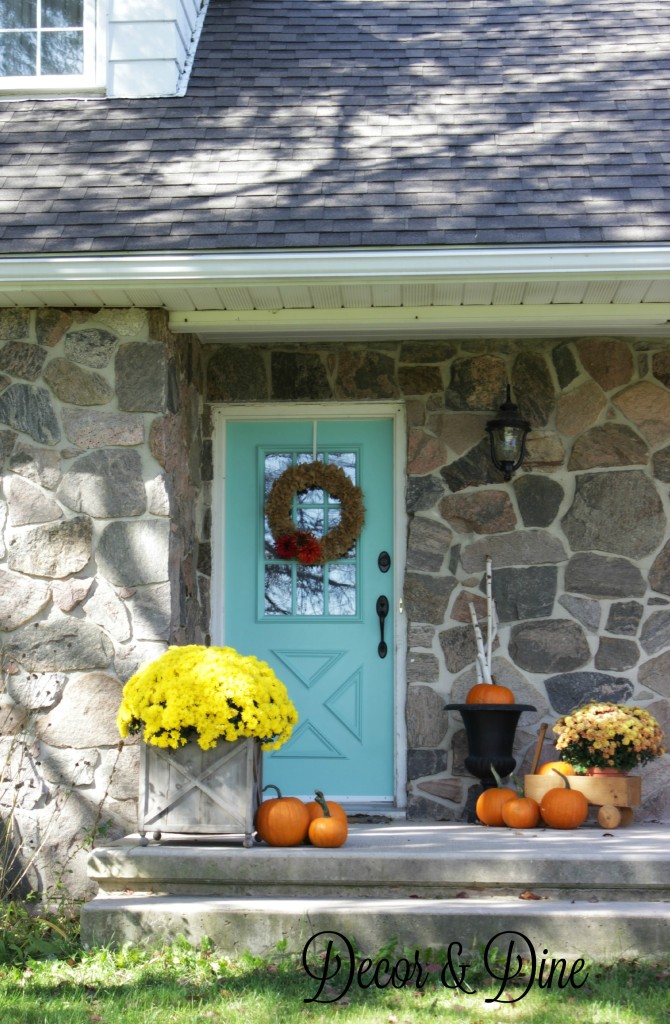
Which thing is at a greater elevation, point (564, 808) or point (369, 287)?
point (369, 287)

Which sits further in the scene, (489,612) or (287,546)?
(287,546)

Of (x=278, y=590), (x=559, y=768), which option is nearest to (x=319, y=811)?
(x=559, y=768)

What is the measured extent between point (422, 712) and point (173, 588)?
4.94ft

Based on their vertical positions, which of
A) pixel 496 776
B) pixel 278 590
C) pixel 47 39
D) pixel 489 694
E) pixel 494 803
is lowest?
pixel 494 803

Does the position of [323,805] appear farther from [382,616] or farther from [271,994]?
[382,616]

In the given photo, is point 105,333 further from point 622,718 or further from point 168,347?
point 622,718

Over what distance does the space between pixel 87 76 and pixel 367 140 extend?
1.69 m

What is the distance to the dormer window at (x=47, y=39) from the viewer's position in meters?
6.05

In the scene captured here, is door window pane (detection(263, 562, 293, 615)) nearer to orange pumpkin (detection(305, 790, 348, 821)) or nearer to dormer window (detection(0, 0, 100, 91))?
orange pumpkin (detection(305, 790, 348, 821))

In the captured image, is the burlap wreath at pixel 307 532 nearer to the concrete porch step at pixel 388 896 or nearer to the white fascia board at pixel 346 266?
the white fascia board at pixel 346 266

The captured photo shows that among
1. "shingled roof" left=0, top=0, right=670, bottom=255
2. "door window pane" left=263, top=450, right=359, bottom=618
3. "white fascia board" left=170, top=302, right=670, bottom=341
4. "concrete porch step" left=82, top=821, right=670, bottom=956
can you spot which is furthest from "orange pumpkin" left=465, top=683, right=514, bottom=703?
"shingled roof" left=0, top=0, right=670, bottom=255

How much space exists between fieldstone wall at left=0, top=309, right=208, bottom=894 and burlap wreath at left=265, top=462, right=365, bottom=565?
2.97 ft

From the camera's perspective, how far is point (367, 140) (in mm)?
5320

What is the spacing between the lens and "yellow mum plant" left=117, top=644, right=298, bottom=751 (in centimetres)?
433
